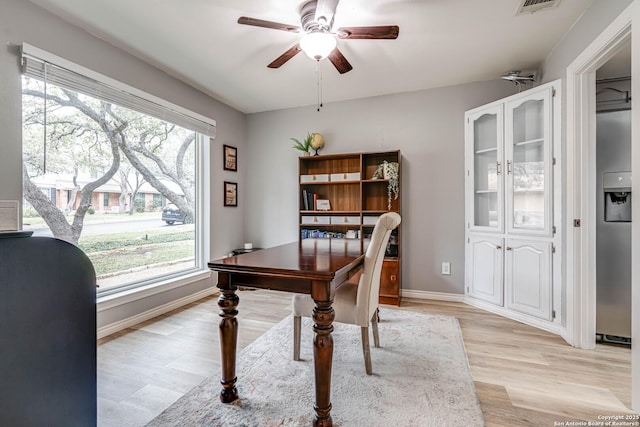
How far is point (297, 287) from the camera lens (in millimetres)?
1407

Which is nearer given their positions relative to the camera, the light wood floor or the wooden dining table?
the wooden dining table

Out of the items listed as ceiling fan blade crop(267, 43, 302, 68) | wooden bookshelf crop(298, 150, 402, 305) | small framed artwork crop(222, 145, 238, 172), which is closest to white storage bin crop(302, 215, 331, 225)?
wooden bookshelf crop(298, 150, 402, 305)

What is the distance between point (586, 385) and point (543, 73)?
2.70 meters

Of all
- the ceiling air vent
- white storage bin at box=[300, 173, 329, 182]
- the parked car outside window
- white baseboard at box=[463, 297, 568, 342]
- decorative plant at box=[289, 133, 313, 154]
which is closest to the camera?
the ceiling air vent

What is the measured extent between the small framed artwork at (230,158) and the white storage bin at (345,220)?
64.2 inches

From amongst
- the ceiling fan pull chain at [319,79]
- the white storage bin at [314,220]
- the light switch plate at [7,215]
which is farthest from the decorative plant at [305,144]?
the light switch plate at [7,215]

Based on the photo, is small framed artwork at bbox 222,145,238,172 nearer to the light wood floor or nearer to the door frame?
the light wood floor

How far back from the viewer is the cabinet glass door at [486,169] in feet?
9.69

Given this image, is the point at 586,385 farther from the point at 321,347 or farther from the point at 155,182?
the point at 155,182

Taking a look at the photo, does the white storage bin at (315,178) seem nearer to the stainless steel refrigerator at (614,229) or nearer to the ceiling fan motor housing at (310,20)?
the ceiling fan motor housing at (310,20)

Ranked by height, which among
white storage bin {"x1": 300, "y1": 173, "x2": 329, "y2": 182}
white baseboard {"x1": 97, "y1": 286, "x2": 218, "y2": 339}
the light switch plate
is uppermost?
white storage bin {"x1": 300, "y1": 173, "x2": 329, "y2": 182}

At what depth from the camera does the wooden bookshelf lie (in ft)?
11.3

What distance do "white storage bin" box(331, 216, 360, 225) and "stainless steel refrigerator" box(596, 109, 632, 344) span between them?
2.16 metres

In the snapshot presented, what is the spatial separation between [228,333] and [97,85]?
231cm
